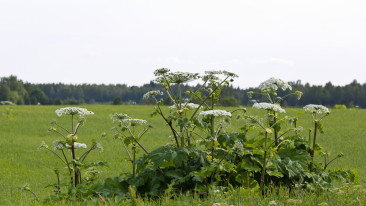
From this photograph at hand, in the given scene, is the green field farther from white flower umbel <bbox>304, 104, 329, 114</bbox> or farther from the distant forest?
the distant forest

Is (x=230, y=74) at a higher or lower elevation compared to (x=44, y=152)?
higher

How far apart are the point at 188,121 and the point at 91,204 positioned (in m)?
1.69

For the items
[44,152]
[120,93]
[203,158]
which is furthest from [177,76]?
[120,93]

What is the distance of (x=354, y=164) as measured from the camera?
1172 centimetres

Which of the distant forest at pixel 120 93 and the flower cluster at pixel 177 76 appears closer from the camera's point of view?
the flower cluster at pixel 177 76

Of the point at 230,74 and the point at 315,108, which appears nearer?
the point at 230,74

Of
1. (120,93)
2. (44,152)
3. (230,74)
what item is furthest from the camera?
(120,93)

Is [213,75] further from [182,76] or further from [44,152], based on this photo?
[44,152]

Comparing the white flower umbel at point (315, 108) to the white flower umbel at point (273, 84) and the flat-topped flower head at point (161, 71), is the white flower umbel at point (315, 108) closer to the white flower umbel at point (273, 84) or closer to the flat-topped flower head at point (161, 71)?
the white flower umbel at point (273, 84)

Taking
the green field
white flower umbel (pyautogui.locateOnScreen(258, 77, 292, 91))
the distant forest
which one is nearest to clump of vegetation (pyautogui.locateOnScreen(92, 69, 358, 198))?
white flower umbel (pyautogui.locateOnScreen(258, 77, 292, 91))

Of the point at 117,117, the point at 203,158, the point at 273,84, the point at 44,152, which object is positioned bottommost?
the point at 44,152

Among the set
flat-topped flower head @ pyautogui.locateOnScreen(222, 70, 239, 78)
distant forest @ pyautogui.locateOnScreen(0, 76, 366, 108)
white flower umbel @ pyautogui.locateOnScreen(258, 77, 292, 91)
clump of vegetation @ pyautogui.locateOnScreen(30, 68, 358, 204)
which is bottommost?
clump of vegetation @ pyautogui.locateOnScreen(30, 68, 358, 204)

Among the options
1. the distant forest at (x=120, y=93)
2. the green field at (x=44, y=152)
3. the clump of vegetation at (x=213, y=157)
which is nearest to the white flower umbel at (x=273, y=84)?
the clump of vegetation at (x=213, y=157)

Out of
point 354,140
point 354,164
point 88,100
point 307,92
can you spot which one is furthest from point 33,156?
point 88,100
